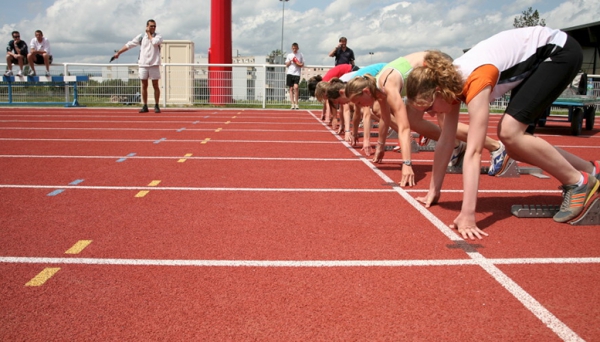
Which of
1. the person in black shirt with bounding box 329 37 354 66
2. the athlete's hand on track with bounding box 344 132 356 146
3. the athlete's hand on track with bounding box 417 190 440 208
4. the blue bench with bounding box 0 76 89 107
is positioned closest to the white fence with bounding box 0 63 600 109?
the blue bench with bounding box 0 76 89 107

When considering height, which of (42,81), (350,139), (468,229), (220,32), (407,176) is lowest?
(468,229)

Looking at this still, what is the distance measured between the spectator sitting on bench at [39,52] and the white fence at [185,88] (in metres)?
1.25

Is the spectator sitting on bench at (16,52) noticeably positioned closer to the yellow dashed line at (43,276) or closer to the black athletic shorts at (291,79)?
the black athletic shorts at (291,79)

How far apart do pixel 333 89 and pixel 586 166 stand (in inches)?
127

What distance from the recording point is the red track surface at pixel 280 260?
2.37 metres

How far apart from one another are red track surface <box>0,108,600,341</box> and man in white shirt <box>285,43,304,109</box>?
11907 millimetres

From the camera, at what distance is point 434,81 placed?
11.5ft

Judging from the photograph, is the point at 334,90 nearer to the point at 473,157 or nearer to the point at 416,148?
the point at 416,148

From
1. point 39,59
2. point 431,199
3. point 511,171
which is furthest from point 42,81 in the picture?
point 431,199

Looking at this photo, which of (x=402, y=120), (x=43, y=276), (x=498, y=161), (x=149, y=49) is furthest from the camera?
(x=149, y=49)

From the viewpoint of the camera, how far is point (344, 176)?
19.4ft

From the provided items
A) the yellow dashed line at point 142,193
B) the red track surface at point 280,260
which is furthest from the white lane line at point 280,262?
the yellow dashed line at point 142,193

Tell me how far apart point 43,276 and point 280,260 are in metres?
1.37

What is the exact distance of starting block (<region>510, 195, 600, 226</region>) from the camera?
3.91 metres
